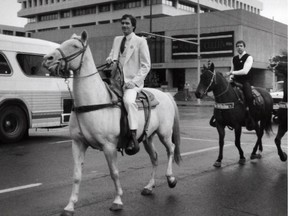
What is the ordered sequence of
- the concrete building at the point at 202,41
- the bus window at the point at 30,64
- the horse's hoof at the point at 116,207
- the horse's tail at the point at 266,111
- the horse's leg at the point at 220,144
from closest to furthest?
1. the horse's hoof at the point at 116,207
2. the horse's leg at the point at 220,144
3. the horse's tail at the point at 266,111
4. the bus window at the point at 30,64
5. the concrete building at the point at 202,41

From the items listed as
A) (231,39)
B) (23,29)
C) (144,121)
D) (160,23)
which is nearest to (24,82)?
(144,121)

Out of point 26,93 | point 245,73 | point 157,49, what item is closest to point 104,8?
point 157,49

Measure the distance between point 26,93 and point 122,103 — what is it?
772cm

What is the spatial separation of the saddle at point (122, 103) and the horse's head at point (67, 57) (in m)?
0.70

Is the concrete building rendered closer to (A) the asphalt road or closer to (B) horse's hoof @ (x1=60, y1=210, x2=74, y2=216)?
(A) the asphalt road

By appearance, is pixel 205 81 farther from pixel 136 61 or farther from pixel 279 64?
pixel 136 61

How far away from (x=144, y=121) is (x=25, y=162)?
13.4 feet

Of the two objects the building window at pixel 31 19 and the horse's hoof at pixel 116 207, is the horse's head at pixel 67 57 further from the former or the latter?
the building window at pixel 31 19

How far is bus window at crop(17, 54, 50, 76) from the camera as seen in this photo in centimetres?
1312

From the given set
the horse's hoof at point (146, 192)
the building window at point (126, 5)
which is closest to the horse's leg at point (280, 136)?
the horse's hoof at point (146, 192)

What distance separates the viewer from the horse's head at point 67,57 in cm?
512

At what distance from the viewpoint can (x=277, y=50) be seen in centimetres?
6284

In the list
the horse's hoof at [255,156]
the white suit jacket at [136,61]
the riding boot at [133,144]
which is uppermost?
the white suit jacket at [136,61]

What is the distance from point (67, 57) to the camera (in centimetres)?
527
